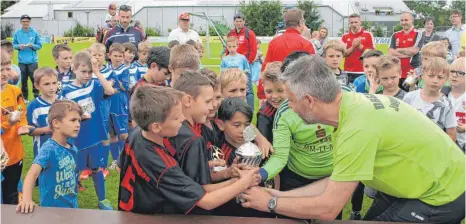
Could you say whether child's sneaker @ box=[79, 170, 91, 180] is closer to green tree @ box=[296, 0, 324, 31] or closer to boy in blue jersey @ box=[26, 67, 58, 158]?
boy in blue jersey @ box=[26, 67, 58, 158]

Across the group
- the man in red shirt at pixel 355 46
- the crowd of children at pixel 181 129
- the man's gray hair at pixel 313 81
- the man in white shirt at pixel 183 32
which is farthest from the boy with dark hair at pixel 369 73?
the man in white shirt at pixel 183 32

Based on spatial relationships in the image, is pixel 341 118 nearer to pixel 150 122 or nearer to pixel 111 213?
pixel 150 122

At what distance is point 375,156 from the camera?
252cm

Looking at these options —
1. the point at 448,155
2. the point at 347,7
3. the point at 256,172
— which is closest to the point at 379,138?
the point at 448,155

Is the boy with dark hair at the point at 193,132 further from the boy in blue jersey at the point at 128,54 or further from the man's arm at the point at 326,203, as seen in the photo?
the boy in blue jersey at the point at 128,54

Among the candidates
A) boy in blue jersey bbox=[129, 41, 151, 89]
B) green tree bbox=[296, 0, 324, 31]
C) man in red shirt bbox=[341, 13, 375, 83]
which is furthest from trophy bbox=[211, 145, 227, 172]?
green tree bbox=[296, 0, 324, 31]

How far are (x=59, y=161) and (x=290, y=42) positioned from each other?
148 inches

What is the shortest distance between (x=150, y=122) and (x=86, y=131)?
10.2 ft

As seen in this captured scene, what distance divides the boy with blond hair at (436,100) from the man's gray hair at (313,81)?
2.10 m

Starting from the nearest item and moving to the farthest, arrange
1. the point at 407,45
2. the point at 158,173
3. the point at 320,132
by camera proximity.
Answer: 1. the point at 158,173
2. the point at 320,132
3. the point at 407,45

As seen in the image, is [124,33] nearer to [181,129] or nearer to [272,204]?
[181,129]

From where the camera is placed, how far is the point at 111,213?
2.48 meters

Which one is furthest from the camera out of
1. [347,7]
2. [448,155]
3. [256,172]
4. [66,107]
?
[347,7]

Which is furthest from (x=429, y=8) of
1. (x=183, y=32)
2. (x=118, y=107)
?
(x=118, y=107)
